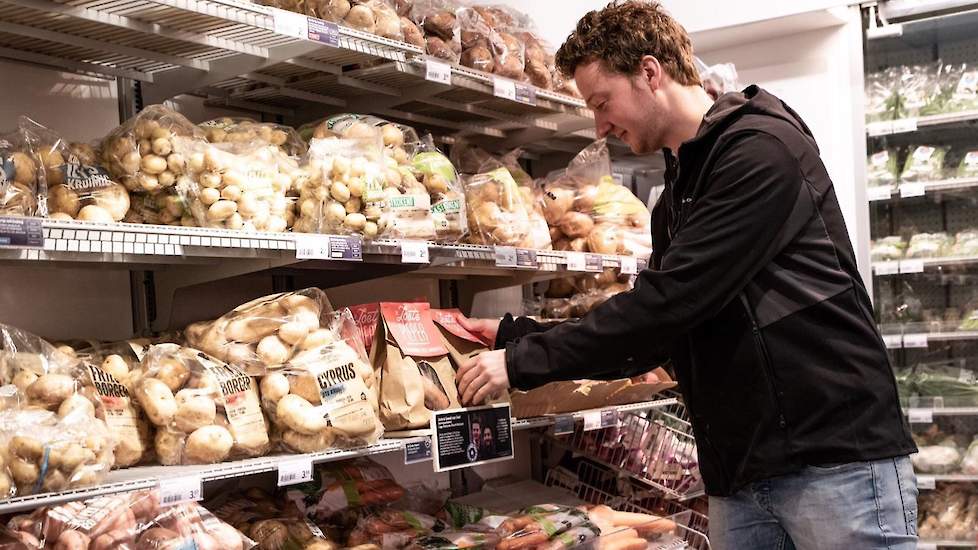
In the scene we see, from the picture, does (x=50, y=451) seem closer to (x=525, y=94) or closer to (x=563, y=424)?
(x=563, y=424)

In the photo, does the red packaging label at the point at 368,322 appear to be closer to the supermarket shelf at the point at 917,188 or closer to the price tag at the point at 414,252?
the price tag at the point at 414,252

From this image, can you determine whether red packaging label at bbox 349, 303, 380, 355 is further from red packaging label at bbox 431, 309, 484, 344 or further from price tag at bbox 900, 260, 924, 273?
price tag at bbox 900, 260, 924, 273

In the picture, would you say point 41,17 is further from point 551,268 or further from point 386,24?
point 551,268

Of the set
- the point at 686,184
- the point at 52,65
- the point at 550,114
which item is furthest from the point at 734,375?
the point at 52,65

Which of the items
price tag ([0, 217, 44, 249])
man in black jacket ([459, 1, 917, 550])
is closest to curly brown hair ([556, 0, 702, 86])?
man in black jacket ([459, 1, 917, 550])

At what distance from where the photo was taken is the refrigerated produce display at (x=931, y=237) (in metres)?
4.52

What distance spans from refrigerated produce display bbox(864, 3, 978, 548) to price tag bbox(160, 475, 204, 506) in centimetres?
341

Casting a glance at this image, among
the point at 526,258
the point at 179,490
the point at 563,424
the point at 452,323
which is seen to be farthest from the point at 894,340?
the point at 179,490

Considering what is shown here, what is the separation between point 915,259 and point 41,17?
3671mm

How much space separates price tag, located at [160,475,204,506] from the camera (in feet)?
5.93

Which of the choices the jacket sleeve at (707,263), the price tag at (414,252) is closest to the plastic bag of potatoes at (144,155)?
the price tag at (414,252)

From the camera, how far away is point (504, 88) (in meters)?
2.84

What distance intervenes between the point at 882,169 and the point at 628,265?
1947mm

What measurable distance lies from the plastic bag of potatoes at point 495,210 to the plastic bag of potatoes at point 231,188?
665 mm
